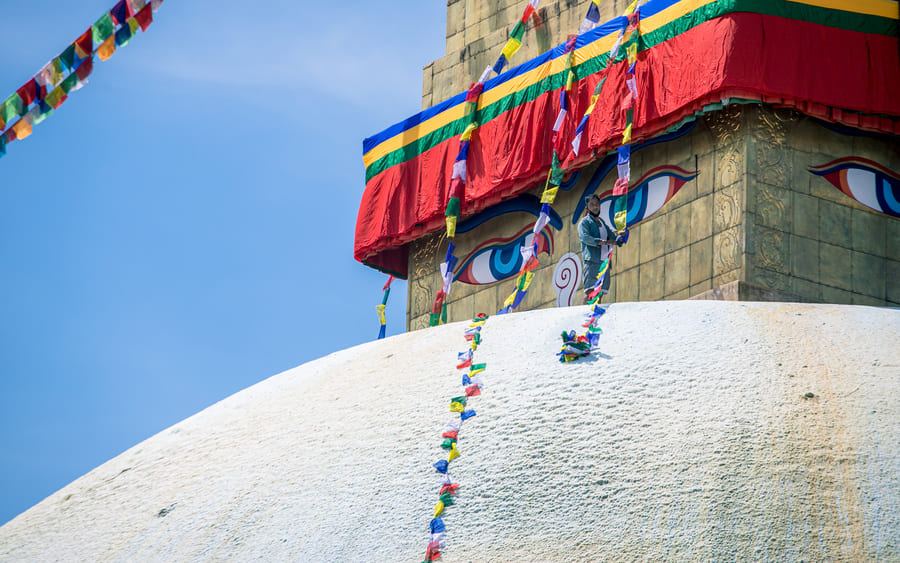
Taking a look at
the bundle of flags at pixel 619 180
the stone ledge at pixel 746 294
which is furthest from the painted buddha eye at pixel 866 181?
the bundle of flags at pixel 619 180

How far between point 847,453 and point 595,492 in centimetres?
116

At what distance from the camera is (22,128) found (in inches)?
341

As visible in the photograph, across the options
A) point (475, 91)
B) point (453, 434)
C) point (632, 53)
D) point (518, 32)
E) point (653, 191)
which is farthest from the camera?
point (475, 91)

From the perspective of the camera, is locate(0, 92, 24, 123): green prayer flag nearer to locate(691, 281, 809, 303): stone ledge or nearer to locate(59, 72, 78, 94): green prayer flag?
locate(59, 72, 78, 94): green prayer flag

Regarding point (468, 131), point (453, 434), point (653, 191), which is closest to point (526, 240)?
point (468, 131)

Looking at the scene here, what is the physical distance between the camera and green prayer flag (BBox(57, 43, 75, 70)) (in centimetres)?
884

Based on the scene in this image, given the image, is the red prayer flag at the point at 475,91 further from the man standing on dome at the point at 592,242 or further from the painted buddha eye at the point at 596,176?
the man standing on dome at the point at 592,242

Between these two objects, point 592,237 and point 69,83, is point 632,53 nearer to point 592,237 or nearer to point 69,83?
point 592,237

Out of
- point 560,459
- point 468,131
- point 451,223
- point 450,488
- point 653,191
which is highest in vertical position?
point 468,131

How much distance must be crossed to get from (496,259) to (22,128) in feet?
16.8

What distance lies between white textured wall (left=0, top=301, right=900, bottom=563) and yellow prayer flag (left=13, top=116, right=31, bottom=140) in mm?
2486

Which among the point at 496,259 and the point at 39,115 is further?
the point at 496,259

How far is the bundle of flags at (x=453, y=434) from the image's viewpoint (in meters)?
5.64

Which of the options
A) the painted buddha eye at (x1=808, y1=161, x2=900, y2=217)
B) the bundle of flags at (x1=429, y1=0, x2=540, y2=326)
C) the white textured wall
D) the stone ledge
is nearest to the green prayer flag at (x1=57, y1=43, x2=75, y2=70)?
the white textured wall
